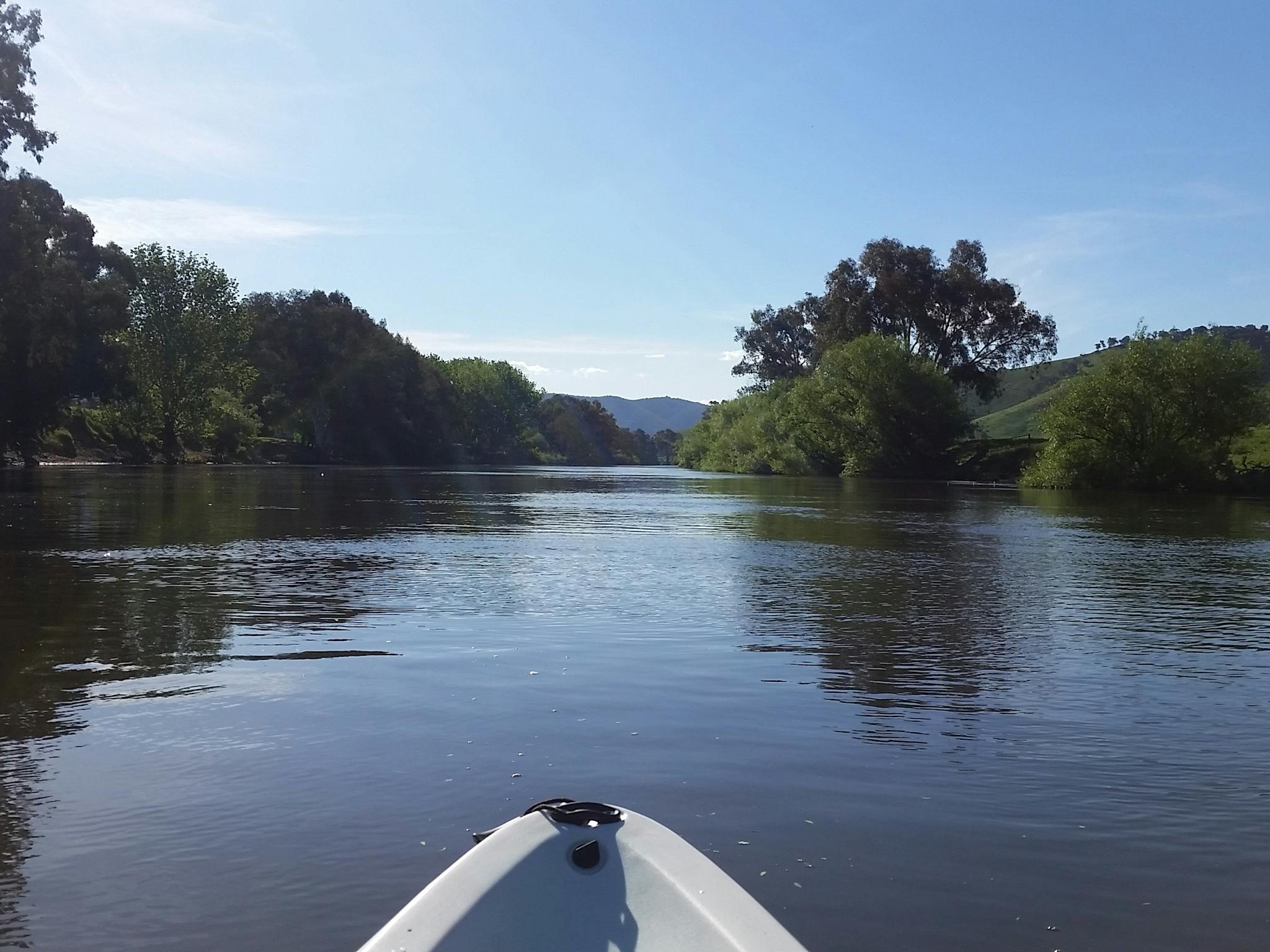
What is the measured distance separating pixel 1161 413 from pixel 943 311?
99.3 feet

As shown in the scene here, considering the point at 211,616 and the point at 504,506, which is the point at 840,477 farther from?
the point at 211,616

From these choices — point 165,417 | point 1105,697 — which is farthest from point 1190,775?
point 165,417

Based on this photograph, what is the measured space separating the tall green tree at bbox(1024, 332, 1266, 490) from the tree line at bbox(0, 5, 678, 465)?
169 feet

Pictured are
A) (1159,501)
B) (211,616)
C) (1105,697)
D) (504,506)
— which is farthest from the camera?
(1159,501)

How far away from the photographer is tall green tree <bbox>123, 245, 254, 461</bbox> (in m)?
88.9

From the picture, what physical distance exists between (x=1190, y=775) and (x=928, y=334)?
83976 mm

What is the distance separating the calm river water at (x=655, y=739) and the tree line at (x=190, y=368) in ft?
133

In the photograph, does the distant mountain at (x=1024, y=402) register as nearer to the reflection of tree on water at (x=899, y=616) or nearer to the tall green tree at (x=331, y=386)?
the tall green tree at (x=331, y=386)

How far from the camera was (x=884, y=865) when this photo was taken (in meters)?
5.41

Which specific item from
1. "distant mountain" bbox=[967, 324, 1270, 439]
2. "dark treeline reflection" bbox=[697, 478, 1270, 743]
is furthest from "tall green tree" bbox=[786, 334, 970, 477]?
"distant mountain" bbox=[967, 324, 1270, 439]

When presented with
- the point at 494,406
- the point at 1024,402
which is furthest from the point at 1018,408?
the point at 494,406

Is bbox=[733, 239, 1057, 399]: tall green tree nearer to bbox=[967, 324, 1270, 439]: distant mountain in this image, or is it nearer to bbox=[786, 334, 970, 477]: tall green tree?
bbox=[786, 334, 970, 477]: tall green tree

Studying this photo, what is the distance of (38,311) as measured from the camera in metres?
54.5

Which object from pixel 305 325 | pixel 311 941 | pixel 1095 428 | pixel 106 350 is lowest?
pixel 311 941
